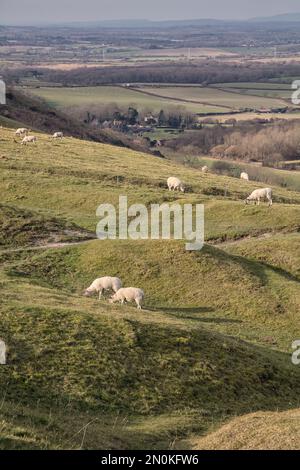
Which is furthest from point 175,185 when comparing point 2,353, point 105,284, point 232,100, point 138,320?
point 232,100

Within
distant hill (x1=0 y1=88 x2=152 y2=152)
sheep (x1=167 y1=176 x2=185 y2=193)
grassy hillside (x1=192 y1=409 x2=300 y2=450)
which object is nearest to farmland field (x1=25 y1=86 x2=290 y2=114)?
distant hill (x1=0 y1=88 x2=152 y2=152)

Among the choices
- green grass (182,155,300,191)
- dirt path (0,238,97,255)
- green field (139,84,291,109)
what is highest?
dirt path (0,238,97,255)

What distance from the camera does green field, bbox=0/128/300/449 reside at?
2094cm

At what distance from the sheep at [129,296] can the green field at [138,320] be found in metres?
1.07

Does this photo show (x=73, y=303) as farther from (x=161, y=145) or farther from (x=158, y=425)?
(x=161, y=145)

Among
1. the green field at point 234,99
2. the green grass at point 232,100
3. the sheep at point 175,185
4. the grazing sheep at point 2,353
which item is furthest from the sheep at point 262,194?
the green grass at point 232,100

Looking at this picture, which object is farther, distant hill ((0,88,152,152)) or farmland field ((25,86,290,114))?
farmland field ((25,86,290,114))

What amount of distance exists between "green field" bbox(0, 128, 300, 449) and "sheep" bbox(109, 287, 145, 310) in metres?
1.07

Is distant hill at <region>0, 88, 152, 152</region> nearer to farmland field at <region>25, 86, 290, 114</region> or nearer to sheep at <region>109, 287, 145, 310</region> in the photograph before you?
farmland field at <region>25, 86, 290, 114</region>

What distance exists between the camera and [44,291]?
1249 inches

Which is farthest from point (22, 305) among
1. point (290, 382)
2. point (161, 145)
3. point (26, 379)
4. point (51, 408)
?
point (161, 145)

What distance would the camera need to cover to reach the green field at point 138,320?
2094 cm

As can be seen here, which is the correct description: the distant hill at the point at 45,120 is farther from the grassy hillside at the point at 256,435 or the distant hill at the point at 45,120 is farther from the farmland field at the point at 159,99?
the grassy hillside at the point at 256,435

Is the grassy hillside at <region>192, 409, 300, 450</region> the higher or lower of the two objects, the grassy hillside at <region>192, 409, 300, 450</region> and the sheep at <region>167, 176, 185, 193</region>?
the higher
